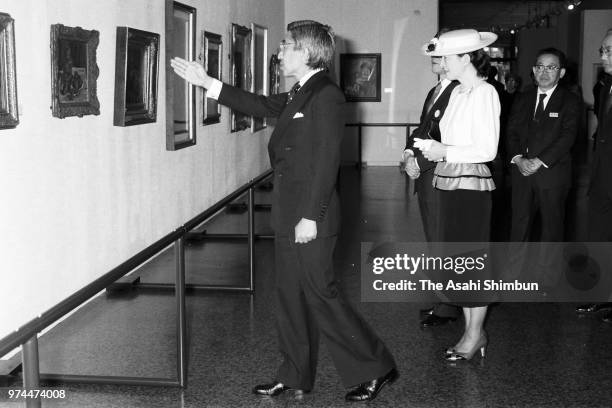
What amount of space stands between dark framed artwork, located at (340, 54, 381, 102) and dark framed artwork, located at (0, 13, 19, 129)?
15.4 meters

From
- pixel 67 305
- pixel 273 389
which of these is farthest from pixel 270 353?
pixel 67 305

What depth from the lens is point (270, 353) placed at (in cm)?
567

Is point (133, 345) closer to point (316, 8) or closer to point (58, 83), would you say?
point (58, 83)

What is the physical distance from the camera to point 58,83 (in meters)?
5.95

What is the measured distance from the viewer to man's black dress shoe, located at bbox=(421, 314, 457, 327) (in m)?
6.38

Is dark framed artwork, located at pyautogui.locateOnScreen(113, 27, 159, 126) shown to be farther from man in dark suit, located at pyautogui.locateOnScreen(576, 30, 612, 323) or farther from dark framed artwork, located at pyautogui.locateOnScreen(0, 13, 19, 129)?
man in dark suit, located at pyautogui.locateOnScreen(576, 30, 612, 323)

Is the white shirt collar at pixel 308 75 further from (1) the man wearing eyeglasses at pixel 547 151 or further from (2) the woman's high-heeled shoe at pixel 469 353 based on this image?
(1) the man wearing eyeglasses at pixel 547 151

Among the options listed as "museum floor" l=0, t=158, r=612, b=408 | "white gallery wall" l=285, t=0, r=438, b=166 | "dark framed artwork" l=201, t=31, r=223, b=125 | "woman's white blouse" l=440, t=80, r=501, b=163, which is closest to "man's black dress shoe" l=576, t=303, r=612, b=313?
"museum floor" l=0, t=158, r=612, b=408

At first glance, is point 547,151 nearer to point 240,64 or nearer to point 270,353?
point 270,353

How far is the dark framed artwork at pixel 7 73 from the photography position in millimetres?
5023

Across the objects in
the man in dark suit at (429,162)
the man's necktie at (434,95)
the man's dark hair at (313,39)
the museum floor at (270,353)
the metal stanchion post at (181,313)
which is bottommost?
the museum floor at (270,353)

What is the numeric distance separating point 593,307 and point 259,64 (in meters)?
9.25

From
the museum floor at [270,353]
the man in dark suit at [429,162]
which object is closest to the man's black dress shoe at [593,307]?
the museum floor at [270,353]

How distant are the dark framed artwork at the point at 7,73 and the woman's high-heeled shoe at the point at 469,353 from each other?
3.22 meters
